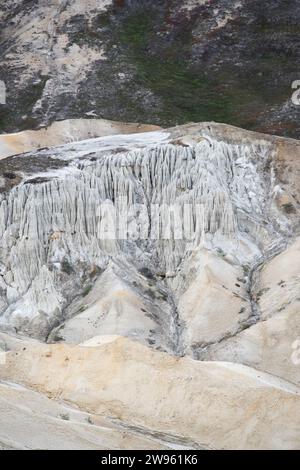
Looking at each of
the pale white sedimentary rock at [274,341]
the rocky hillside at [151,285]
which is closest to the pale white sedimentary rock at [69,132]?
the rocky hillside at [151,285]

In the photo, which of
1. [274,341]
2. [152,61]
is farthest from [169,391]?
[152,61]

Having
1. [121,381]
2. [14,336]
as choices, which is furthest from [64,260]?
[121,381]

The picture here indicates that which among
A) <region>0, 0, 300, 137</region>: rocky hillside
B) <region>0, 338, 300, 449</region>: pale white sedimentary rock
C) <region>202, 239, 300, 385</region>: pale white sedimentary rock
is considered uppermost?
<region>0, 338, 300, 449</region>: pale white sedimentary rock

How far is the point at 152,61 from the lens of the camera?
6425 centimetres

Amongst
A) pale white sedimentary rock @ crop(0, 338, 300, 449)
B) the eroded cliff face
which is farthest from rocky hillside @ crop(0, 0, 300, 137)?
pale white sedimentary rock @ crop(0, 338, 300, 449)

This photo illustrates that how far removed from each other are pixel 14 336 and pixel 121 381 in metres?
6.02

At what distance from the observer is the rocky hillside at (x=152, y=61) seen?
58.7 metres

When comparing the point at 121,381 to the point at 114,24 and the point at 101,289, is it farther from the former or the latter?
the point at 114,24

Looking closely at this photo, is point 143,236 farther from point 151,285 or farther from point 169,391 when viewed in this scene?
point 169,391

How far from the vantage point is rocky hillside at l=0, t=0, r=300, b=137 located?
58.7 metres

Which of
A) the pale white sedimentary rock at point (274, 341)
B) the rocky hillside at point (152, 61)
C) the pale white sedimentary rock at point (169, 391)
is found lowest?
the rocky hillside at point (152, 61)

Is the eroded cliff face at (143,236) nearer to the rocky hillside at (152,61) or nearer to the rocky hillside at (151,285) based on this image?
the rocky hillside at (151,285)

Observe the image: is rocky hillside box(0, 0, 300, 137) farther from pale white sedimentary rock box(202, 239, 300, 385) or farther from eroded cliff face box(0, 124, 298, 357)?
pale white sedimentary rock box(202, 239, 300, 385)

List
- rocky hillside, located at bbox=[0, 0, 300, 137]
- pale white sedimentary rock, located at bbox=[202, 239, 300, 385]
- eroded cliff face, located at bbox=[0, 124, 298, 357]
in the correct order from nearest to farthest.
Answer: pale white sedimentary rock, located at bbox=[202, 239, 300, 385] → eroded cliff face, located at bbox=[0, 124, 298, 357] → rocky hillside, located at bbox=[0, 0, 300, 137]
